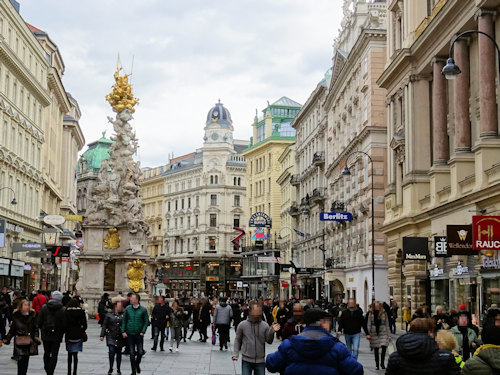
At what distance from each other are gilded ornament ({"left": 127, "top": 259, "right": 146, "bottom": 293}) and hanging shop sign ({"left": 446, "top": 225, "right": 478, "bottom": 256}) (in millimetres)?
24435

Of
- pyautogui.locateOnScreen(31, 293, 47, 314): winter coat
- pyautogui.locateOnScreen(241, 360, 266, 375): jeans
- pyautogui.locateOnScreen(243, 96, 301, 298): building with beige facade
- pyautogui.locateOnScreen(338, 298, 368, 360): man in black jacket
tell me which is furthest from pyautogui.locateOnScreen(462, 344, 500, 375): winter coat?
pyautogui.locateOnScreen(243, 96, 301, 298): building with beige facade

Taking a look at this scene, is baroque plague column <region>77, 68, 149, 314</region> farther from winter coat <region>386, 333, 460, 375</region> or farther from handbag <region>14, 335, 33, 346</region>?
winter coat <region>386, 333, 460, 375</region>

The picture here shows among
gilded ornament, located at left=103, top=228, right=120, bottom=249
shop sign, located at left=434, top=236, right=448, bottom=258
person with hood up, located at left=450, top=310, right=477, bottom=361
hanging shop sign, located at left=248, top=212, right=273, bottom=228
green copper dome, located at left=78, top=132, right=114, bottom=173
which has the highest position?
green copper dome, located at left=78, top=132, right=114, bottom=173

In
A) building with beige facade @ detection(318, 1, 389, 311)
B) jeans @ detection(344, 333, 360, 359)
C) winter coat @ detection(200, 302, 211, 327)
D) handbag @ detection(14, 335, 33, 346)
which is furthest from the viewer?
building with beige facade @ detection(318, 1, 389, 311)

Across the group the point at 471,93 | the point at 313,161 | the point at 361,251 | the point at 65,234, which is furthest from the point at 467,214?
the point at 65,234

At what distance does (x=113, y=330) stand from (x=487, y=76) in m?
A: 17.5

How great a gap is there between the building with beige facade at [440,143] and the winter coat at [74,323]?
49.3 ft

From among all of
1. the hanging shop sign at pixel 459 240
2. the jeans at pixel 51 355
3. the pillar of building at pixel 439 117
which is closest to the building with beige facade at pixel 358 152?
the pillar of building at pixel 439 117

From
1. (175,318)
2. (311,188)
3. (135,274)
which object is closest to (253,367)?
(175,318)

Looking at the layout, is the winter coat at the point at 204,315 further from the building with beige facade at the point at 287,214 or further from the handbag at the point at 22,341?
the building with beige facade at the point at 287,214

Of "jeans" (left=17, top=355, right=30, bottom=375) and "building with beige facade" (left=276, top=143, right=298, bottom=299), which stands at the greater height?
"building with beige facade" (left=276, top=143, right=298, bottom=299)

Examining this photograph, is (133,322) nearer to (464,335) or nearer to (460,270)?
(464,335)

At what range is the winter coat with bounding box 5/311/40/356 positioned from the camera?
14891mm

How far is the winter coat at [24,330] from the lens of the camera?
1489 centimetres
